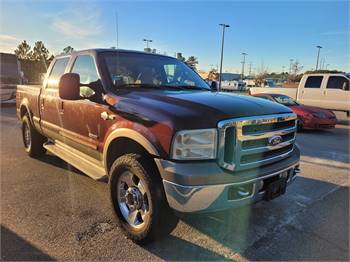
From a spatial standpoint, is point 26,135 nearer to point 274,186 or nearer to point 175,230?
point 175,230

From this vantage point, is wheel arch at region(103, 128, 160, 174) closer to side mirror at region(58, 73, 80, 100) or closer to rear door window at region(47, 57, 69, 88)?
side mirror at region(58, 73, 80, 100)

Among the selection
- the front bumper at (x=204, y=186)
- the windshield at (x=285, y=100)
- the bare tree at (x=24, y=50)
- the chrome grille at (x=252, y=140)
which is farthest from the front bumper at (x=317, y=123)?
the bare tree at (x=24, y=50)

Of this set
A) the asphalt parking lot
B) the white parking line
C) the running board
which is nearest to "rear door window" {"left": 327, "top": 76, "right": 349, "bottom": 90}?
the white parking line

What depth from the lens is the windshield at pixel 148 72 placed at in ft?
12.3

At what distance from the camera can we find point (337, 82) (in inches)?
546

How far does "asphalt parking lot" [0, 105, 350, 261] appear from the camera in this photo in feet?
9.23

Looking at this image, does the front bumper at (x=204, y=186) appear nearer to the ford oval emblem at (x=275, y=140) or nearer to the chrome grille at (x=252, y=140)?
the chrome grille at (x=252, y=140)

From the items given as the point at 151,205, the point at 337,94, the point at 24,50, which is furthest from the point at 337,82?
the point at 24,50

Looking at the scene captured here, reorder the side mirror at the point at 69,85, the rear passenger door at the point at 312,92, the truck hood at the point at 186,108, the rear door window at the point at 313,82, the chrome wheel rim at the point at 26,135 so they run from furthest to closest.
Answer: the rear door window at the point at 313,82
the rear passenger door at the point at 312,92
the chrome wheel rim at the point at 26,135
the side mirror at the point at 69,85
the truck hood at the point at 186,108

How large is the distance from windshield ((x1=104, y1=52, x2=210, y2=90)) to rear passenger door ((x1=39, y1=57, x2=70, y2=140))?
1256mm

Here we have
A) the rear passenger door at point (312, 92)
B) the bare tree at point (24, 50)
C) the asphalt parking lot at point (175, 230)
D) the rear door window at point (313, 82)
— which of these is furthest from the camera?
the bare tree at point (24, 50)

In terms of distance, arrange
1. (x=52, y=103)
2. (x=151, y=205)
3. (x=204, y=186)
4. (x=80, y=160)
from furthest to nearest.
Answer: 1. (x=52, y=103)
2. (x=80, y=160)
3. (x=151, y=205)
4. (x=204, y=186)

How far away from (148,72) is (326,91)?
488 inches

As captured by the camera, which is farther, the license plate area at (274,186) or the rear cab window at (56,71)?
the rear cab window at (56,71)
